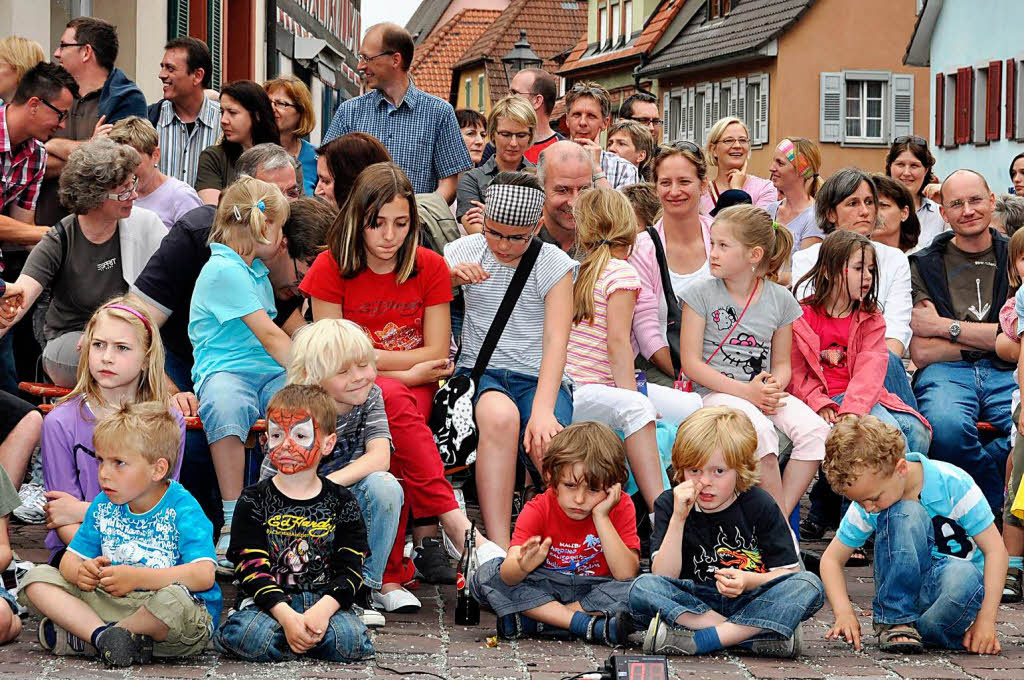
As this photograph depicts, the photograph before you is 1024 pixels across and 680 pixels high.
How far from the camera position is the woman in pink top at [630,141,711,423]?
754 cm

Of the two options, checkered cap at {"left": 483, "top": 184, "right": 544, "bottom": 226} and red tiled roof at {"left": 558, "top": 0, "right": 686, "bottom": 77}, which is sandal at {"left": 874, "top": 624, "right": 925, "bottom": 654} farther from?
red tiled roof at {"left": 558, "top": 0, "right": 686, "bottom": 77}

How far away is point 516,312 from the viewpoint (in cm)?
686

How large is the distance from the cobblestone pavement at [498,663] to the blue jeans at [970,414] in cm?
181

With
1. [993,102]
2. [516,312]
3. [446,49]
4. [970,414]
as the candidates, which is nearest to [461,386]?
[516,312]

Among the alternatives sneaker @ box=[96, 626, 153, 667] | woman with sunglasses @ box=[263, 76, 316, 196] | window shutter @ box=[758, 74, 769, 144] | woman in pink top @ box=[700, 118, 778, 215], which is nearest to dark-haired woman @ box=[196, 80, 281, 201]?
woman with sunglasses @ box=[263, 76, 316, 196]

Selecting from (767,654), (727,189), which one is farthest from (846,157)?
(767,654)

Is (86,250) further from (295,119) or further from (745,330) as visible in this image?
(295,119)

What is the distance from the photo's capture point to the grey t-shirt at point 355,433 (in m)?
5.97

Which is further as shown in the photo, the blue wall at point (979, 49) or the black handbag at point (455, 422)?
the blue wall at point (979, 49)

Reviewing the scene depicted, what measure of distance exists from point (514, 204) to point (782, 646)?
2.27 metres

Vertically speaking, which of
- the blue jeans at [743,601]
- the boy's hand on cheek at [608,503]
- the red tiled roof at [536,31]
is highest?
the red tiled roof at [536,31]

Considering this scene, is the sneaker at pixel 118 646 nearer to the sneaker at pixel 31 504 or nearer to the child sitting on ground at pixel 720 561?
the child sitting on ground at pixel 720 561

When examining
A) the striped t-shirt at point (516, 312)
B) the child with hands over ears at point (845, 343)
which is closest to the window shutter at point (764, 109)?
the child with hands over ears at point (845, 343)

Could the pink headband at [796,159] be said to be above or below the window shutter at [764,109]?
below
